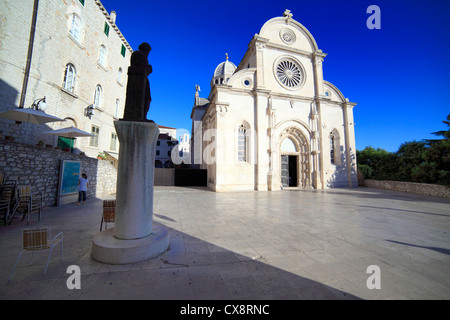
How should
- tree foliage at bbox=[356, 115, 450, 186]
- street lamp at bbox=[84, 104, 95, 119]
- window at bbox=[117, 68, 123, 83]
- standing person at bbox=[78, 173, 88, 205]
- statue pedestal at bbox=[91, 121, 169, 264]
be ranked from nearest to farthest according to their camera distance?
1. statue pedestal at bbox=[91, 121, 169, 264]
2. standing person at bbox=[78, 173, 88, 205]
3. tree foliage at bbox=[356, 115, 450, 186]
4. street lamp at bbox=[84, 104, 95, 119]
5. window at bbox=[117, 68, 123, 83]

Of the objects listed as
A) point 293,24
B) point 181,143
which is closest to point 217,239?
point 293,24

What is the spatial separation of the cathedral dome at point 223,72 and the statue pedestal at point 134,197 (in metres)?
32.6

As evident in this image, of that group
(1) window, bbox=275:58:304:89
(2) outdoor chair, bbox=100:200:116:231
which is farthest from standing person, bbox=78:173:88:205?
(1) window, bbox=275:58:304:89

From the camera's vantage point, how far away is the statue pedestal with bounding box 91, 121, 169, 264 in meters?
3.09

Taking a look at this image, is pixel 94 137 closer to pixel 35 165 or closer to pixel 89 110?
pixel 89 110

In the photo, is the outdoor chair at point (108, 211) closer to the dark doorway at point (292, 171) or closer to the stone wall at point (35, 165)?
the stone wall at point (35, 165)

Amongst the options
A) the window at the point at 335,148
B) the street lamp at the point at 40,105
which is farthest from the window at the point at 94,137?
the window at the point at 335,148

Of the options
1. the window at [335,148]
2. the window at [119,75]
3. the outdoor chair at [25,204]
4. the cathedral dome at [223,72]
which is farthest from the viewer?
the cathedral dome at [223,72]

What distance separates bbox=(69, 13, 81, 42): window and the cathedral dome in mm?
22654

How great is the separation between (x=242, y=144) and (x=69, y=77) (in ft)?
44.7

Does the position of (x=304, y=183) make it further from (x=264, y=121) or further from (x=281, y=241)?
(x=281, y=241)

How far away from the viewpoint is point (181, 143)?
2101 inches

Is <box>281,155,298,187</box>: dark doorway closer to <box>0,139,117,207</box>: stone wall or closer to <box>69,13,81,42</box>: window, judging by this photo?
<box>0,139,117,207</box>: stone wall

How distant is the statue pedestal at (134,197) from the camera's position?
3088 millimetres
